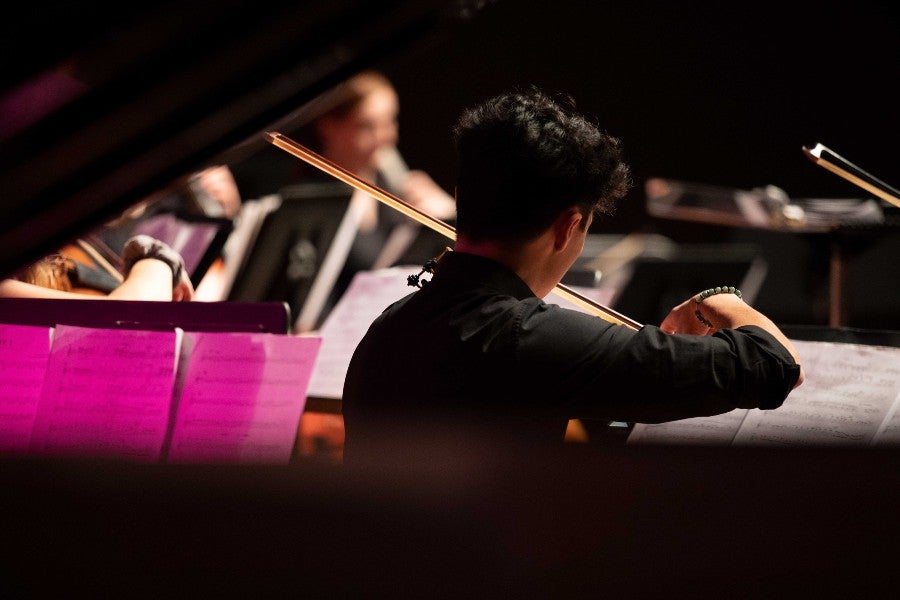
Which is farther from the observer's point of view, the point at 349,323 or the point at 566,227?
the point at 349,323

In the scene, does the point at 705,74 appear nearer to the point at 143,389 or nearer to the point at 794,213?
the point at 794,213

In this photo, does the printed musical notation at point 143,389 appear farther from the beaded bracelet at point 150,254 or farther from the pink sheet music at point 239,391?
the beaded bracelet at point 150,254

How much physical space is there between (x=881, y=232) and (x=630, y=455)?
2070 millimetres

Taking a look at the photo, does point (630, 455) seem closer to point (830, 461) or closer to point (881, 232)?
point (830, 461)

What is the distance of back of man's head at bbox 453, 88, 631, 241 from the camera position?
1167 millimetres

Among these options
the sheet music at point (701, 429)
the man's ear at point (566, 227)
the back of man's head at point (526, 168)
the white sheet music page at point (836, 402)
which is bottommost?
the sheet music at point (701, 429)

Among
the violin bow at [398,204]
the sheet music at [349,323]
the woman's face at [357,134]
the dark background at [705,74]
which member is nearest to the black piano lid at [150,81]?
the violin bow at [398,204]

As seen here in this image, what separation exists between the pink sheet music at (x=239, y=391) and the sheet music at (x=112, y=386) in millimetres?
32

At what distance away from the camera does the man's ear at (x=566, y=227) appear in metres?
1.18

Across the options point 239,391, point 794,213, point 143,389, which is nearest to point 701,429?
point 239,391

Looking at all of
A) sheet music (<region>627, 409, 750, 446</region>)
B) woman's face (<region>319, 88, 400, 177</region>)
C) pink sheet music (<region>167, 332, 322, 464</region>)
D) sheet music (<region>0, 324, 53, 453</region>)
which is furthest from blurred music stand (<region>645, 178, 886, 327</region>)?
sheet music (<region>0, 324, 53, 453</region>)

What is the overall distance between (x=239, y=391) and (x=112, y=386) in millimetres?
177

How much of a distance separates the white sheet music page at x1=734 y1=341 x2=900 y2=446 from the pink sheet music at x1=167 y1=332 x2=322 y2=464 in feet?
2.14

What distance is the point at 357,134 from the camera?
313 centimetres
